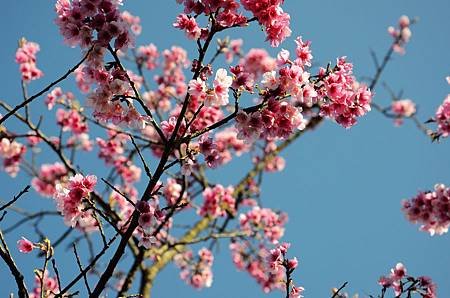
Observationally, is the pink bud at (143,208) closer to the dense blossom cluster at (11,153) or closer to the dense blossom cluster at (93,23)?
the dense blossom cluster at (93,23)

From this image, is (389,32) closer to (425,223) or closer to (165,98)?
(165,98)

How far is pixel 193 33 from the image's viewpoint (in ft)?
10.7

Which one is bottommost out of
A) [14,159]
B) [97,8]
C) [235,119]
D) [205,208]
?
[235,119]

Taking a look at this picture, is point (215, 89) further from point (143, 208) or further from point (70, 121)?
point (70, 121)

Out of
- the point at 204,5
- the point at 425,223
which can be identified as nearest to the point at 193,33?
the point at 204,5

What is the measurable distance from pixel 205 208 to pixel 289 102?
558 cm

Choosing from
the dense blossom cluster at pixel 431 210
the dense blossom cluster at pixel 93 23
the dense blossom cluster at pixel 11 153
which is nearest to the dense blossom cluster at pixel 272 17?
the dense blossom cluster at pixel 93 23

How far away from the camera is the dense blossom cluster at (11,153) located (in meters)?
8.44

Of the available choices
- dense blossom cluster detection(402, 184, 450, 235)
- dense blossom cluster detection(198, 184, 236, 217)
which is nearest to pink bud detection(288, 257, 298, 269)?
dense blossom cluster detection(402, 184, 450, 235)

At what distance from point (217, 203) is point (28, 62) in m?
3.85

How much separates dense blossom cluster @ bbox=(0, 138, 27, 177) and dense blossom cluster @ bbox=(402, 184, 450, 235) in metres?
6.62

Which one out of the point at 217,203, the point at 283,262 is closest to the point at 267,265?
the point at 283,262

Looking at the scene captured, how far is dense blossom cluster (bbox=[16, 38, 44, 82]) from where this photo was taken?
6.94 meters

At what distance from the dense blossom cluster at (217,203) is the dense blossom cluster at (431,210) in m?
3.33
